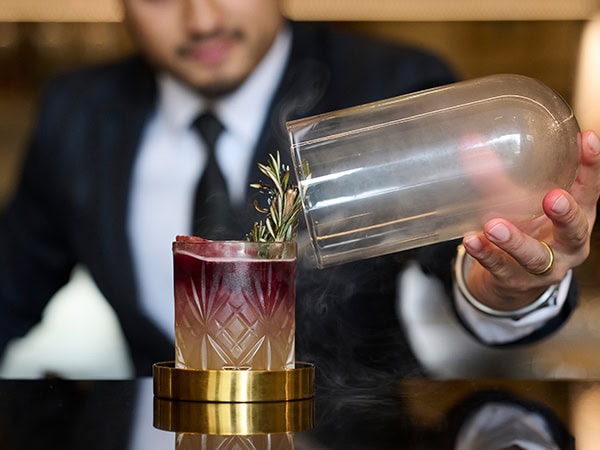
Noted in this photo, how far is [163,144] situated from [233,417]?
1.24 m

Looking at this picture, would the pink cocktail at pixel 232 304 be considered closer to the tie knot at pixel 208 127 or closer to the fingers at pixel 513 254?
the fingers at pixel 513 254

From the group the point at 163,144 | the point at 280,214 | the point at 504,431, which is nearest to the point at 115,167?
the point at 163,144

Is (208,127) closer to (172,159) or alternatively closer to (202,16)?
(172,159)

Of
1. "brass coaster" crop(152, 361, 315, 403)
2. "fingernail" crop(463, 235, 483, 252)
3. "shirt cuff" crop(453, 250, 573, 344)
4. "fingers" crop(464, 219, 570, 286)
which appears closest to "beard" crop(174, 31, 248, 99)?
"shirt cuff" crop(453, 250, 573, 344)

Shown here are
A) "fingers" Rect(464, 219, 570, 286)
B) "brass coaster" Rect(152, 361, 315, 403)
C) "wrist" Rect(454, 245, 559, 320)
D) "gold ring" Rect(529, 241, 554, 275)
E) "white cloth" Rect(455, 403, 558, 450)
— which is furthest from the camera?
"wrist" Rect(454, 245, 559, 320)

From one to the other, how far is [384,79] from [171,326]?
679mm

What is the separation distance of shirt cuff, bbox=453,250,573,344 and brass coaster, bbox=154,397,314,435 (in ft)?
2.09

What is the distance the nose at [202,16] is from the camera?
6.55 feet

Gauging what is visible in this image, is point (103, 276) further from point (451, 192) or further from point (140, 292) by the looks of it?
point (451, 192)

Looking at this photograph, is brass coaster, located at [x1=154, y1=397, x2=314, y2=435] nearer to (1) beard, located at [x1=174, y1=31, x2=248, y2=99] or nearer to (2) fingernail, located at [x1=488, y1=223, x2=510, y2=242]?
(2) fingernail, located at [x1=488, y1=223, x2=510, y2=242]

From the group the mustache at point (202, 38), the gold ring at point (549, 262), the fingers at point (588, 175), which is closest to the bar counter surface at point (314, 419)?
the gold ring at point (549, 262)

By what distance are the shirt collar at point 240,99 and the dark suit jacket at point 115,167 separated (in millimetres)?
21

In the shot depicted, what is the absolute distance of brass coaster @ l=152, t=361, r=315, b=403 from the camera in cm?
90

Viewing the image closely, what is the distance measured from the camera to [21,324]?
204 cm
